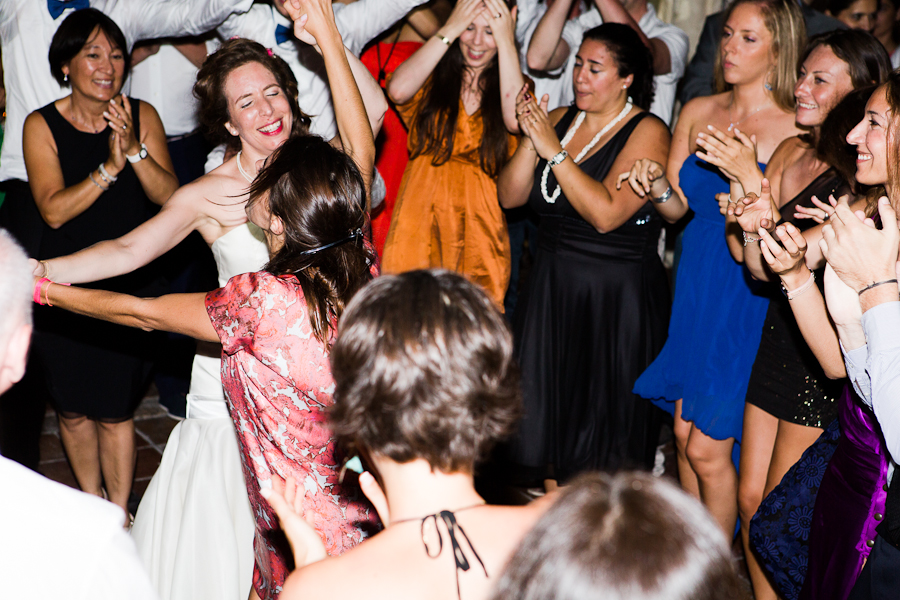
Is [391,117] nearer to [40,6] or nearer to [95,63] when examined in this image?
[95,63]

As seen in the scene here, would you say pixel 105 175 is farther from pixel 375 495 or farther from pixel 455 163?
pixel 375 495

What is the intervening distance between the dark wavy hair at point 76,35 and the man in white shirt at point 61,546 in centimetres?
249

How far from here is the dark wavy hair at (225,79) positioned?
2.62 metres

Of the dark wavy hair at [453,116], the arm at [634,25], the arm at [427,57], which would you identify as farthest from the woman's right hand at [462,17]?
the arm at [634,25]

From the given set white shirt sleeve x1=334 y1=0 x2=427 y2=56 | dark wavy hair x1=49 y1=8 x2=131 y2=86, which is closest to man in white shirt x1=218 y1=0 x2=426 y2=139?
white shirt sleeve x1=334 y1=0 x2=427 y2=56

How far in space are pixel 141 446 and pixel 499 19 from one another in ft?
8.46

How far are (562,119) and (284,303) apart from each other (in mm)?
2001

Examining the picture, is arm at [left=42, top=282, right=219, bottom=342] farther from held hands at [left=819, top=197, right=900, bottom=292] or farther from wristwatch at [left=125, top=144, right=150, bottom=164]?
held hands at [left=819, top=197, right=900, bottom=292]

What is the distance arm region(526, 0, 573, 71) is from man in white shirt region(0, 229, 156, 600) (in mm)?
3133

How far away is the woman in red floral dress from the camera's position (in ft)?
5.85

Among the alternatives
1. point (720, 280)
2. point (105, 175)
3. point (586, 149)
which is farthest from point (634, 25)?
point (105, 175)

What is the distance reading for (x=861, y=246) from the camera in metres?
1.68

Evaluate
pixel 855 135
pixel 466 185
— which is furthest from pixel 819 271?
pixel 466 185

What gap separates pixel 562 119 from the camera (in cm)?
342
